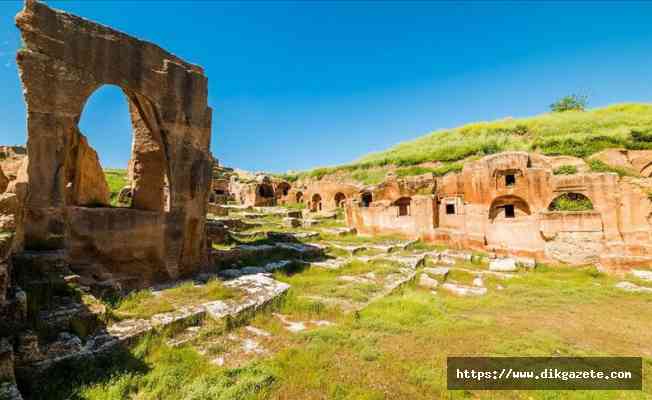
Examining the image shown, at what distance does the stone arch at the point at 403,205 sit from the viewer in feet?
55.5

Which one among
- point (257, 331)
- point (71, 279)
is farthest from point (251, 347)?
point (71, 279)

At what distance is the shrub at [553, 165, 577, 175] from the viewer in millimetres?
12219

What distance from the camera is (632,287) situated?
8633 mm

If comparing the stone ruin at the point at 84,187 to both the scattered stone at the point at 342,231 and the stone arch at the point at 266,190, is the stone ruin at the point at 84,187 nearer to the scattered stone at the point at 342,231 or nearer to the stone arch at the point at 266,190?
the scattered stone at the point at 342,231

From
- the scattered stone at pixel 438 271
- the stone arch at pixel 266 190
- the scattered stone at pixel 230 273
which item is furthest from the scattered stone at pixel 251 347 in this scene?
the stone arch at pixel 266 190

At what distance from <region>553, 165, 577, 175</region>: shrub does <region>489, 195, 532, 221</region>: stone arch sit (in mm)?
1845

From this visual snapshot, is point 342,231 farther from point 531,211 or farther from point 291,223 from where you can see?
point 531,211

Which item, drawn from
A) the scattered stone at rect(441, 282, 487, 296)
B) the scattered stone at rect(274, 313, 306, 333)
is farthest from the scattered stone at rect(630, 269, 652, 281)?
the scattered stone at rect(274, 313, 306, 333)

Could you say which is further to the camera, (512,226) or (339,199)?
(339,199)

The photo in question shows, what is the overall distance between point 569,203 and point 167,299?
46.5 feet

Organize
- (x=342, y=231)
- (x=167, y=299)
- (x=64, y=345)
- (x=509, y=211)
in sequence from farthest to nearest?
(x=342, y=231) → (x=509, y=211) → (x=167, y=299) → (x=64, y=345)

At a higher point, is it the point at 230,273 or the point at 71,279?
the point at 71,279

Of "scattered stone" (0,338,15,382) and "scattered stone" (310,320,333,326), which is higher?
"scattered stone" (0,338,15,382)

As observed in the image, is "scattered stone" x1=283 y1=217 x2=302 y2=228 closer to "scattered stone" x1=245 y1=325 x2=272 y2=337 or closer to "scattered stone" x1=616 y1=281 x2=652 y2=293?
"scattered stone" x1=245 y1=325 x2=272 y2=337
